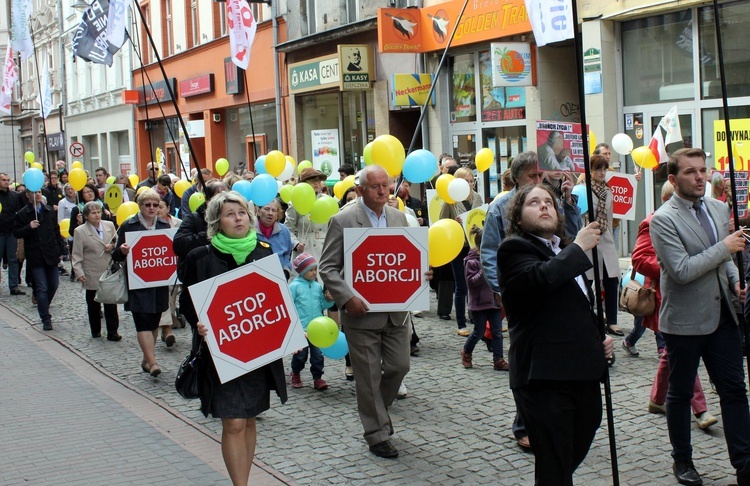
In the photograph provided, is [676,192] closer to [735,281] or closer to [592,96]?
[735,281]

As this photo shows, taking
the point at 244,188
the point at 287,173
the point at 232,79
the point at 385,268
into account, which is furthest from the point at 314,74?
the point at 385,268

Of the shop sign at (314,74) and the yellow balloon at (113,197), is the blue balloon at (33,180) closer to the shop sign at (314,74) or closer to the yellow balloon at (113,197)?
the yellow balloon at (113,197)

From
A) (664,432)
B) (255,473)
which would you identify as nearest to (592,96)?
(664,432)

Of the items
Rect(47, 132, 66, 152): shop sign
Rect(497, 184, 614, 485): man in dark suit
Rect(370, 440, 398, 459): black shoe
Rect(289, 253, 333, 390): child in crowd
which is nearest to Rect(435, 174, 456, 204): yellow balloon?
Rect(289, 253, 333, 390): child in crowd

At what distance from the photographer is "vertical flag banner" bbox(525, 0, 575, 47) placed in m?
11.5

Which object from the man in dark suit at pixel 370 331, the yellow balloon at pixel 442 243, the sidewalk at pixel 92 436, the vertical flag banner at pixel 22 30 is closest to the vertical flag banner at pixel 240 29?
the sidewalk at pixel 92 436

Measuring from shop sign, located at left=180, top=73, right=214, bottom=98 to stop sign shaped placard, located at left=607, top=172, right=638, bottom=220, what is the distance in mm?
20815

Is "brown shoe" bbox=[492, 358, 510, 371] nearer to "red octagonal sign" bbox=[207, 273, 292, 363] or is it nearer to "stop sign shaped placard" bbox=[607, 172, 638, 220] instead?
"stop sign shaped placard" bbox=[607, 172, 638, 220]

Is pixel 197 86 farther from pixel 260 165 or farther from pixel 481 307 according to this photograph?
pixel 481 307

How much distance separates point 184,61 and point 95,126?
1242cm

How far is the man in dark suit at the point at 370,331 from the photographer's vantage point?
21.0 ft

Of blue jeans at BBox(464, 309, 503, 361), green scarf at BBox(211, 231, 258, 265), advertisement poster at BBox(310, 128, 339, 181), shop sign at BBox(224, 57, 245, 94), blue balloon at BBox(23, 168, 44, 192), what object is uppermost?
shop sign at BBox(224, 57, 245, 94)

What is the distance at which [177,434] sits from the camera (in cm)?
717

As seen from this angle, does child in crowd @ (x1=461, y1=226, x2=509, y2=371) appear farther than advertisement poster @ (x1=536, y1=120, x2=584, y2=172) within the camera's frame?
Yes
